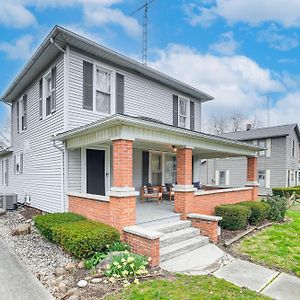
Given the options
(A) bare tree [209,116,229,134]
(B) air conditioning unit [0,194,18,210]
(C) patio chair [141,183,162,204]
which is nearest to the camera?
(C) patio chair [141,183,162,204]

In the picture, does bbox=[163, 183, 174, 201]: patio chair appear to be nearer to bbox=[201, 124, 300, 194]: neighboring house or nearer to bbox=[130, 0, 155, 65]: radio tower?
bbox=[130, 0, 155, 65]: radio tower

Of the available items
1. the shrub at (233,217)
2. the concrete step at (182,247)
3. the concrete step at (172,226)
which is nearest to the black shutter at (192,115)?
the shrub at (233,217)

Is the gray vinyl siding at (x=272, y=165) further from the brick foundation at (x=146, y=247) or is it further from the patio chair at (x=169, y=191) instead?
the brick foundation at (x=146, y=247)

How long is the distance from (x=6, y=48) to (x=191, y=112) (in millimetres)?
14530

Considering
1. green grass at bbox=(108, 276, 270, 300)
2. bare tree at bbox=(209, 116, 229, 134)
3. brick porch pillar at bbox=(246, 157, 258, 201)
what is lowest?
green grass at bbox=(108, 276, 270, 300)

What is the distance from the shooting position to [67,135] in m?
7.54

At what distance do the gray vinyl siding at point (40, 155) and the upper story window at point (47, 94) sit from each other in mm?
271

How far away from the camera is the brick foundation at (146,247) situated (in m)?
5.14

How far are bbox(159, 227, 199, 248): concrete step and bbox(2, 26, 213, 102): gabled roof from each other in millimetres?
6143

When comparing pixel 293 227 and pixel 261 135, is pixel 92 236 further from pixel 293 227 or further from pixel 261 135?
pixel 261 135

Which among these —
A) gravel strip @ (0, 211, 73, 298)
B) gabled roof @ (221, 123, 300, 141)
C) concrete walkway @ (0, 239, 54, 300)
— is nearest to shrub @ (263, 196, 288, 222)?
gravel strip @ (0, 211, 73, 298)

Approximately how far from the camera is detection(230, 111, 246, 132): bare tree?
139 feet

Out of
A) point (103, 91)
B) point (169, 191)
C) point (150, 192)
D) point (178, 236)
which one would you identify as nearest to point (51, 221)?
point (178, 236)

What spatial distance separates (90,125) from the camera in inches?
255
